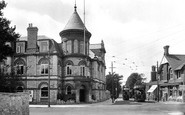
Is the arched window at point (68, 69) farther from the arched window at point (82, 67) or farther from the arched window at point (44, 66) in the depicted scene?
the arched window at point (44, 66)

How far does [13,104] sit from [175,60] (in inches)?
1777

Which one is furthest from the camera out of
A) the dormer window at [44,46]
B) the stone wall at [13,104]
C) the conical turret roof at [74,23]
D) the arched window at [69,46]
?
the conical turret roof at [74,23]

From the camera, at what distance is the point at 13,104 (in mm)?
16672

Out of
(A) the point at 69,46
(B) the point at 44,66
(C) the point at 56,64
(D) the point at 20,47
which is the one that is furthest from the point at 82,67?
(D) the point at 20,47

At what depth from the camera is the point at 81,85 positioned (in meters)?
45.7

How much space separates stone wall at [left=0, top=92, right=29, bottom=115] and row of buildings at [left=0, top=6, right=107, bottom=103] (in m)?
25.1

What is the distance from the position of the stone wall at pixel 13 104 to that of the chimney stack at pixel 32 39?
90.5 ft

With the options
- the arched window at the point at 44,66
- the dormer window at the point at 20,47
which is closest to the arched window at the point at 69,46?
the arched window at the point at 44,66

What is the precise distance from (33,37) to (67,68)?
7.69 meters

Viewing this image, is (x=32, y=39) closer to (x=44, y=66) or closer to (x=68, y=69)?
(x=44, y=66)

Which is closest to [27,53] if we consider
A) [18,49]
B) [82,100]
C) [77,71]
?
[18,49]

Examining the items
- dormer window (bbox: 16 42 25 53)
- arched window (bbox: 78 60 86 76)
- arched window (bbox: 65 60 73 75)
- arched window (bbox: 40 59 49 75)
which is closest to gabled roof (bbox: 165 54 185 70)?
arched window (bbox: 78 60 86 76)

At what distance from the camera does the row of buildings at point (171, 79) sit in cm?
4966

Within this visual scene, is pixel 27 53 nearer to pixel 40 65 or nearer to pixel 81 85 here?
pixel 40 65
